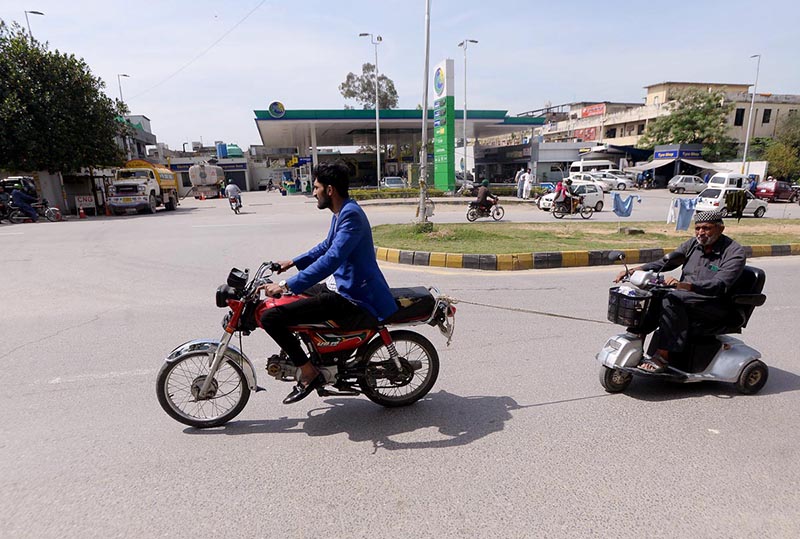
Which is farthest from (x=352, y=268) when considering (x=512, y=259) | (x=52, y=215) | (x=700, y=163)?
(x=700, y=163)

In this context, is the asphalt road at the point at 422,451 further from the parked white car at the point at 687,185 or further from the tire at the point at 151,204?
the parked white car at the point at 687,185

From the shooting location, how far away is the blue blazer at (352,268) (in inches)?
112

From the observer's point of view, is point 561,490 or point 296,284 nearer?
point 561,490

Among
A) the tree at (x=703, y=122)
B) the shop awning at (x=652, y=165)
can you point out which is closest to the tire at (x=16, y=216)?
the shop awning at (x=652, y=165)

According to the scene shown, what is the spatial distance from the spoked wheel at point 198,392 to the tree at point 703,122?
49.3 meters

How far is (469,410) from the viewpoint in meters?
3.37

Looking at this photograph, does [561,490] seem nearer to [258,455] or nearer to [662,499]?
[662,499]

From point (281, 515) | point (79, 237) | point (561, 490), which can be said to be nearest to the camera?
point (281, 515)

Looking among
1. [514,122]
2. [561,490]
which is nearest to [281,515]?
[561,490]

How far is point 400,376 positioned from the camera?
329cm

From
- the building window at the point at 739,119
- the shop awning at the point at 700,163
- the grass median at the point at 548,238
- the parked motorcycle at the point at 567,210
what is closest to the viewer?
the grass median at the point at 548,238

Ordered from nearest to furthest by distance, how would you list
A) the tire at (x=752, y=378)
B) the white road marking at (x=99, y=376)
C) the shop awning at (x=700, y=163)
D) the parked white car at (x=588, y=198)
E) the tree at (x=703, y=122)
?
the tire at (x=752, y=378) < the white road marking at (x=99, y=376) < the parked white car at (x=588, y=198) < the shop awning at (x=700, y=163) < the tree at (x=703, y=122)

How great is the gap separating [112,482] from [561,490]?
8.32 ft

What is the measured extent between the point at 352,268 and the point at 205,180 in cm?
4160
